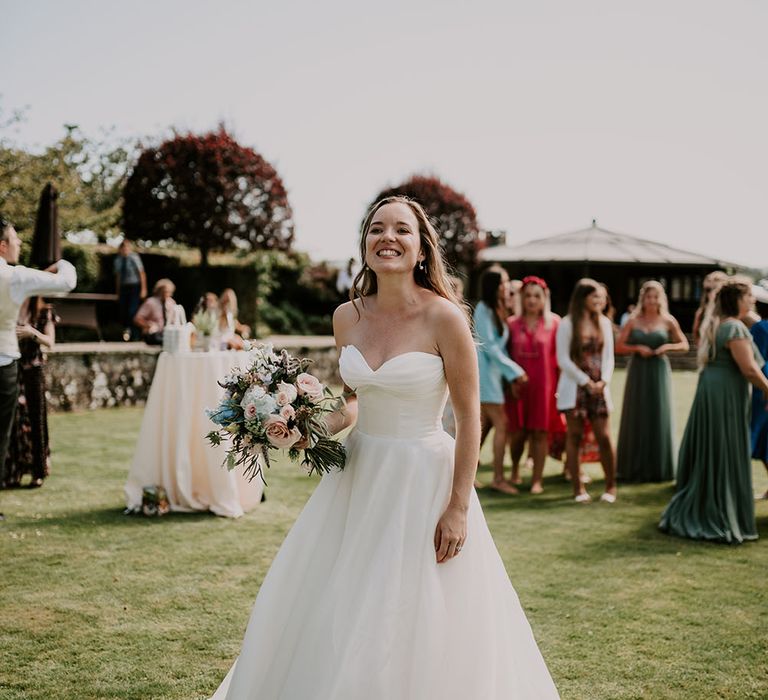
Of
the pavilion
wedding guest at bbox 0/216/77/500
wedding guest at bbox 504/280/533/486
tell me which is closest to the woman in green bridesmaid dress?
wedding guest at bbox 504/280/533/486

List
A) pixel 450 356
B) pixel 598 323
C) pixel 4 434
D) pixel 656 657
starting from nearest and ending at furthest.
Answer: pixel 450 356
pixel 656 657
pixel 4 434
pixel 598 323

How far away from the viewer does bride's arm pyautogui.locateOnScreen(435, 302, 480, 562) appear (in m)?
2.88

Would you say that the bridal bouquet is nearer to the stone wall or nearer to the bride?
the bride

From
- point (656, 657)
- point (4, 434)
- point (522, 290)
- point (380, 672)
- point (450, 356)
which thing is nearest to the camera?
point (380, 672)

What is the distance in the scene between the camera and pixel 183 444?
22.7 ft

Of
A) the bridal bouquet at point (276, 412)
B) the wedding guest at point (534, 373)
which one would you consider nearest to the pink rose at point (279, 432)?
the bridal bouquet at point (276, 412)

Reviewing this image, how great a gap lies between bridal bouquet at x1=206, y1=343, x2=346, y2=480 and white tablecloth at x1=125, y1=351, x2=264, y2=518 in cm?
398

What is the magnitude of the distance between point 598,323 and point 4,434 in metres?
5.42

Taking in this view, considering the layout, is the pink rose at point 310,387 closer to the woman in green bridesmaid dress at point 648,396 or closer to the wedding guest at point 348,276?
the woman in green bridesmaid dress at point 648,396

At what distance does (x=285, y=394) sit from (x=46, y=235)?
6.62m

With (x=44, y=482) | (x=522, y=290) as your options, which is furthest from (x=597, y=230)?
(x=44, y=482)

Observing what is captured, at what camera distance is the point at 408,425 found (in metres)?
3.05

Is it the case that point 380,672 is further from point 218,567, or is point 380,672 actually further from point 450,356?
point 218,567

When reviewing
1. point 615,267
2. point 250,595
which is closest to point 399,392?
point 250,595
